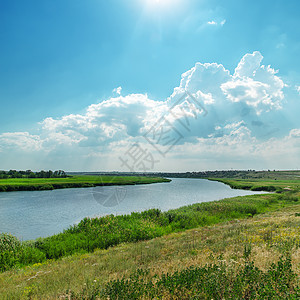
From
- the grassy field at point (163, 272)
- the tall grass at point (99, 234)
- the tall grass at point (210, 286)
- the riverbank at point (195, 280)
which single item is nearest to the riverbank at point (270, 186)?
the tall grass at point (99, 234)

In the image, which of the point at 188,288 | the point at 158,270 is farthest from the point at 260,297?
the point at 158,270

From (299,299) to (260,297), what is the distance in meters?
0.64

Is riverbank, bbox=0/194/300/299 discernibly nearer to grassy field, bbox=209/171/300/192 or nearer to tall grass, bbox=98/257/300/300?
tall grass, bbox=98/257/300/300

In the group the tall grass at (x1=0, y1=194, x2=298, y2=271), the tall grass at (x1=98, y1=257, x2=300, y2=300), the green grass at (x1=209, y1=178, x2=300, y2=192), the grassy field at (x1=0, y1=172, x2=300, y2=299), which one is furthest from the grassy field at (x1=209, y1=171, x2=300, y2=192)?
the tall grass at (x1=98, y1=257, x2=300, y2=300)

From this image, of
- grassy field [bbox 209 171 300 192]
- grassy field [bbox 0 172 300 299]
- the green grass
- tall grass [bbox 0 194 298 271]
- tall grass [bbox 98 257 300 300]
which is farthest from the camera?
grassy field [bbox 209 171 300 192]

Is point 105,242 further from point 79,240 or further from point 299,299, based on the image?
point 299,299

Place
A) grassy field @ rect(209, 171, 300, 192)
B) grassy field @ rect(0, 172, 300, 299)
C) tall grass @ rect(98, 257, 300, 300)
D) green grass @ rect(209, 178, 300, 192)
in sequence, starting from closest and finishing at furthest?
tall grass @ rect(98, 257, 300, 300), grassy field @ rect(0, 172, 300, 299), green grass @ rect(209, 178, 300, 192), grassy field @ rect(209, 171, 300, 192)

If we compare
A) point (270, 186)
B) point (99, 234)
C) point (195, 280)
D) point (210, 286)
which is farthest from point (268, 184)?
point (210, 286)

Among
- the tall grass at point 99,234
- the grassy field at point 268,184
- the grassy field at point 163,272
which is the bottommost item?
the grassy field at point 268,184

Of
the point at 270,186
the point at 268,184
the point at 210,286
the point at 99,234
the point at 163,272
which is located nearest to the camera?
the point at 210,286

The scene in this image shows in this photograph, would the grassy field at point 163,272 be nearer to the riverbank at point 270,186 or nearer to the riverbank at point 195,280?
the riverbank at point 195,280

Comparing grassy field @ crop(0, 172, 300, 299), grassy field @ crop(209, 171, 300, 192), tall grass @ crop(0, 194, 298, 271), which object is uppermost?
grassy field @ crop(0, 172, 300, 299)

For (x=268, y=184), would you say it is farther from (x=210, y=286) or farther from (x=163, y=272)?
(x=210, y=286)

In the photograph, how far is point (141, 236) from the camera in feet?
53.2
